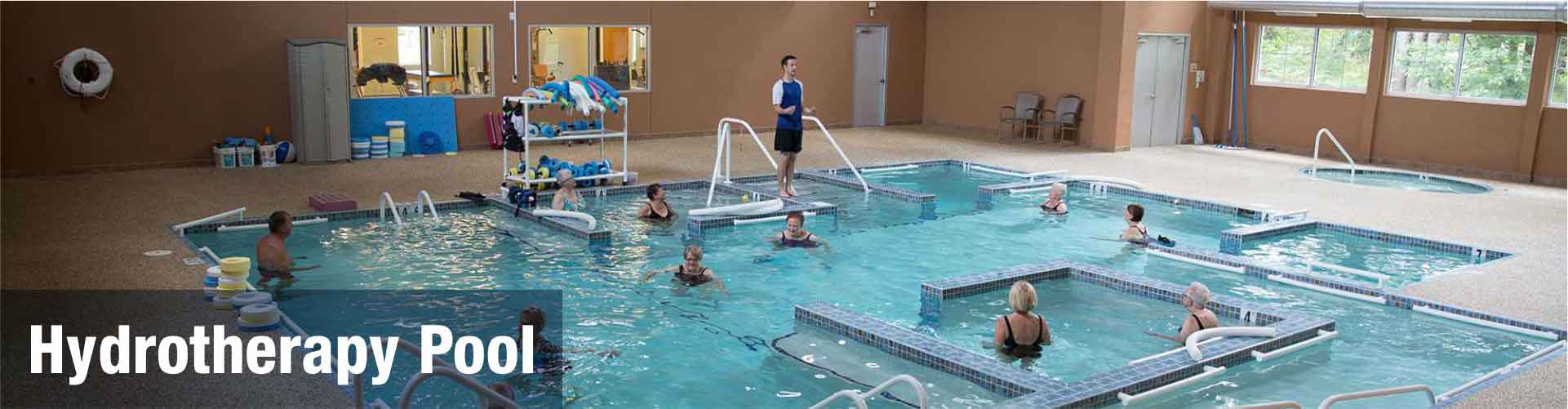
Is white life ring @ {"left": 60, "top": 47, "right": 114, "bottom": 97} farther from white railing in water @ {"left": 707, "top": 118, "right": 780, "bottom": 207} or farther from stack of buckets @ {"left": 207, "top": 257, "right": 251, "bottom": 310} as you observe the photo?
stack of buckets @ {"left": 207, "top": 257, "right": 251, "bottom": 310}

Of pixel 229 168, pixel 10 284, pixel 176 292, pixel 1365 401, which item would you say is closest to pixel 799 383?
pixel 1365 401

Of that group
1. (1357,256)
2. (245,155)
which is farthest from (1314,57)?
(245,155)

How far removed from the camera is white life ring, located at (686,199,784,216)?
1149 centimetres

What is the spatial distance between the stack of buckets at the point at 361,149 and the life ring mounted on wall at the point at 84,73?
2.73 m

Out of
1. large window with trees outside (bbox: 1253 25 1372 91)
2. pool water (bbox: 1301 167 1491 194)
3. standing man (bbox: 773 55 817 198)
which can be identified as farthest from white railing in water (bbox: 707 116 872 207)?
large window with trees outside (bbox: 1253 25 1372 91)

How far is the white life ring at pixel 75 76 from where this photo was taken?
1383cm

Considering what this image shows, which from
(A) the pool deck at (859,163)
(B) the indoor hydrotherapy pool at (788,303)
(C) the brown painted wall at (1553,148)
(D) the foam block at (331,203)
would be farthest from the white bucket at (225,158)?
(C) the brown painted wall at (1553,148)

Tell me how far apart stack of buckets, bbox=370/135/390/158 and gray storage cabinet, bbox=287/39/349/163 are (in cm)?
45

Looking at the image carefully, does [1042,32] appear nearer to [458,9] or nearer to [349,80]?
[458,9]

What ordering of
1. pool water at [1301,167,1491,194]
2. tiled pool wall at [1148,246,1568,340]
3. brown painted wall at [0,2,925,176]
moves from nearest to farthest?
tiled pool wall at [1148,246,1568,340] → brown painted wall at [0,2,925,176] → pool water at [1301,167,1491,194]

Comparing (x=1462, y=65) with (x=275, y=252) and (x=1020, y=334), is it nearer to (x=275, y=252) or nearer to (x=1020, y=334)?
(x=1020, y=334)

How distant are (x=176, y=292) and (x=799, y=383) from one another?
160 inches

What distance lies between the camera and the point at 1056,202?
1298 centimetres

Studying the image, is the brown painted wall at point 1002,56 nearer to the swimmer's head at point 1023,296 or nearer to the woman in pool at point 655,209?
the woman in pool at point 655,209
